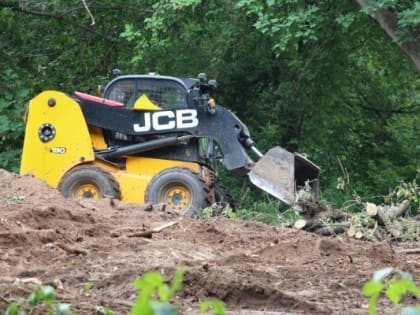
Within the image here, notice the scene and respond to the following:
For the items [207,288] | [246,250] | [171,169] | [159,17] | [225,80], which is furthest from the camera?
[225,80]

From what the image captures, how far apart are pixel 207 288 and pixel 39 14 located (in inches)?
585

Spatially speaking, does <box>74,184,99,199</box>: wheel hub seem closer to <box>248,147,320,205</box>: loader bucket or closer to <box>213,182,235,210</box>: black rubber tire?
<box>213,182,235,210</box>: black rubber tire

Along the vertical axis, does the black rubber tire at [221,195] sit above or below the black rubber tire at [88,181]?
below

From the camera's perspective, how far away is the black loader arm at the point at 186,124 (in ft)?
43.3

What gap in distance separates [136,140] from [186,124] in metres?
0.81

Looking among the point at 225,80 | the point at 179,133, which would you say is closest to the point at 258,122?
the point at 225,80

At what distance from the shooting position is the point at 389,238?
996cm

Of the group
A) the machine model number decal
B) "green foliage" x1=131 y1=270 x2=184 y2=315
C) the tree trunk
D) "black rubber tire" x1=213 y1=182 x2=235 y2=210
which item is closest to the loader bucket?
"black rubber tire" x1=213 y1=182 x2=235 y2=210

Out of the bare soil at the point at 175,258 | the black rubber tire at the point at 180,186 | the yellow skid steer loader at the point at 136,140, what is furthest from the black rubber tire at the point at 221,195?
the bare soil at the point at 175,258

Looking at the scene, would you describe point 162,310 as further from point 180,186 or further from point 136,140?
point 136,140

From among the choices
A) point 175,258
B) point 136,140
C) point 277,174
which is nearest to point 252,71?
point 136,140

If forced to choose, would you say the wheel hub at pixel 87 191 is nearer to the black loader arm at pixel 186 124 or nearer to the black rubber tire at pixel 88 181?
the black rubber tire at pixel 88 181

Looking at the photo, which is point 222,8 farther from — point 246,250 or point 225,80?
point 246,250

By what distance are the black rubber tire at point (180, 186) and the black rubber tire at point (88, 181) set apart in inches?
19.2
